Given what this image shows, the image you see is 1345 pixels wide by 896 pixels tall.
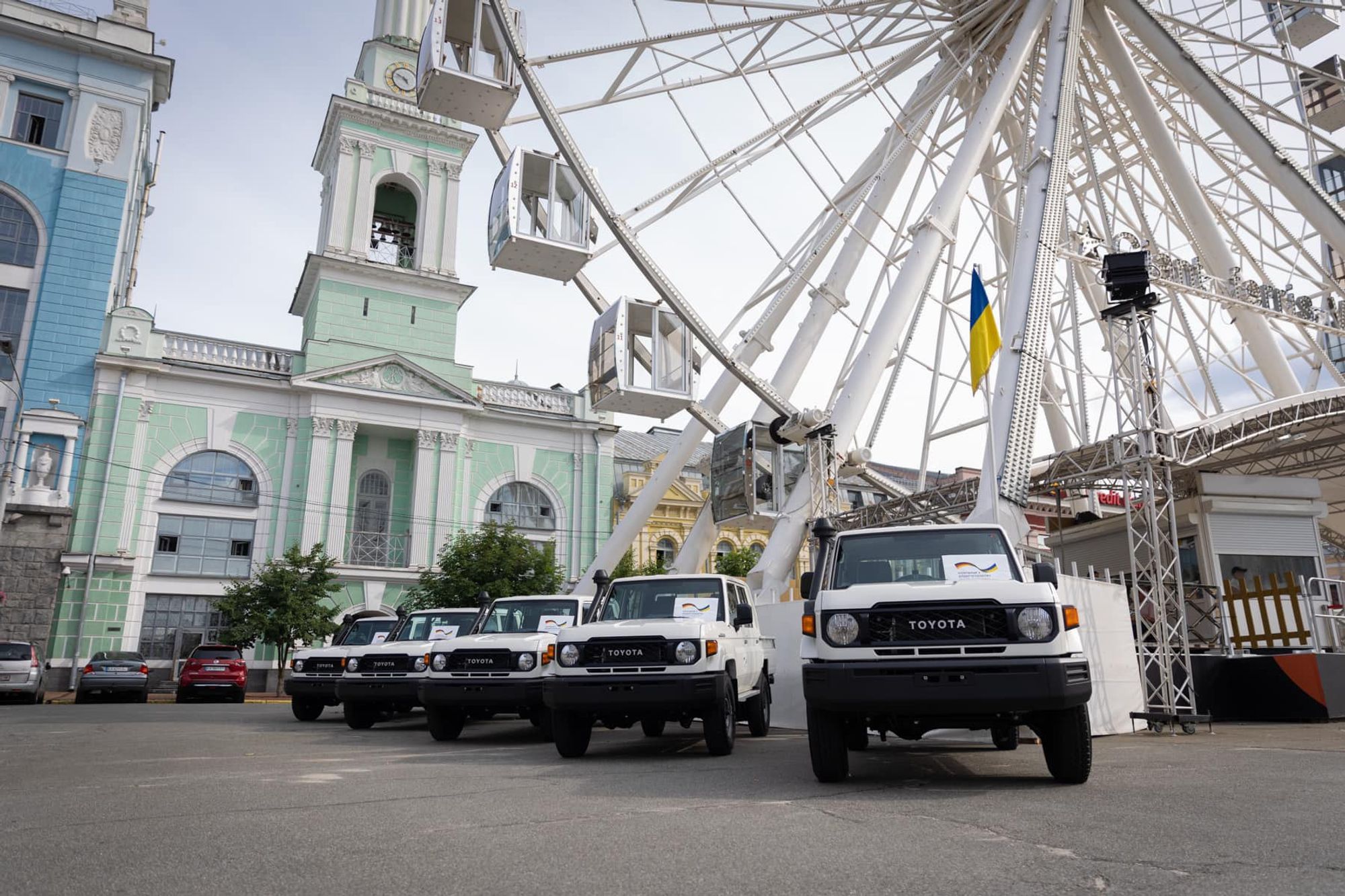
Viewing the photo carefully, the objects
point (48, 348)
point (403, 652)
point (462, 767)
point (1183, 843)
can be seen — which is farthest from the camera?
point (48, 348)

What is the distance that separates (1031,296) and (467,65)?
10.1m

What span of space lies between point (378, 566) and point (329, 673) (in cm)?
2254

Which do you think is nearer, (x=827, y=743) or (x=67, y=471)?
(x=827, y=743)

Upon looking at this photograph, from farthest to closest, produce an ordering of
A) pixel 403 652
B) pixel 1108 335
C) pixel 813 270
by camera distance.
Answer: pixel 813 270 → pixel 1108 335 → pixel 403 652

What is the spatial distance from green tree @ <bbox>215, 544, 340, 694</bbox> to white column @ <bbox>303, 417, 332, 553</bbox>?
108 inches

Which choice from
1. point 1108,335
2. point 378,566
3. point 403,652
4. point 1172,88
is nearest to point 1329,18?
point 1172,88

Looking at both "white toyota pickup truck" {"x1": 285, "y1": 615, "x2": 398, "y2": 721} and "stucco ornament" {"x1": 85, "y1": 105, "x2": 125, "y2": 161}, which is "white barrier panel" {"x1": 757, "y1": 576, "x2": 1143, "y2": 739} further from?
"stucco ornament" {"x1": 85, "y1": 105, "x2": 125, "y2": 161}

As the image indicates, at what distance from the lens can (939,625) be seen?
728 centimetres

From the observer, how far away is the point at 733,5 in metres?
17.9

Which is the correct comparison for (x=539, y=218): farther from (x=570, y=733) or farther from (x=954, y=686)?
(x=954, y=686)

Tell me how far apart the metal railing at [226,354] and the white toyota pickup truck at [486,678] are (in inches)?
1161

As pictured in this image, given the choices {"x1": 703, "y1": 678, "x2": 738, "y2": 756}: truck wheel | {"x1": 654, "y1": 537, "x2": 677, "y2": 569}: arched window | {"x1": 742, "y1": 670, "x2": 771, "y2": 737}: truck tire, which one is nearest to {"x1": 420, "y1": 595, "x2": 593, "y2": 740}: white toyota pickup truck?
{"x1": 703, "y1": 678, "x2": 738, "y2": 756}: truck wheel

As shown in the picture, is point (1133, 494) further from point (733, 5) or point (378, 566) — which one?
point (378, 566)

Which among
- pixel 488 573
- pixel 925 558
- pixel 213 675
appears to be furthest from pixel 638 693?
pixel 488 573
